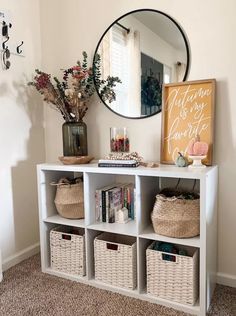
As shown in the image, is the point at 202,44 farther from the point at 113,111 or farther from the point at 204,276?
the point at 204,276

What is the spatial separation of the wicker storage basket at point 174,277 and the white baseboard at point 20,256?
1.04 m

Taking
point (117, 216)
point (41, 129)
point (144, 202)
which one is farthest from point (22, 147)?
point (144, 202)

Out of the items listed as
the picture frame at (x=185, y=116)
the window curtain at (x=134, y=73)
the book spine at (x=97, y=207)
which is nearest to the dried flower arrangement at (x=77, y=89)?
the window curtain at (x=134, y=73)

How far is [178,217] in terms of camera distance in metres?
1.61

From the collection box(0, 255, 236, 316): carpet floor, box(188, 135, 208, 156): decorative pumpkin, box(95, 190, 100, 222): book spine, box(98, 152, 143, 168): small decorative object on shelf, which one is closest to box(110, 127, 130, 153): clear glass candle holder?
box(98, 152, 143, 168): small decorative object on shelf

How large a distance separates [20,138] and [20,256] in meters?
0.89

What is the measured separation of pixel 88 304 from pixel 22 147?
120cm

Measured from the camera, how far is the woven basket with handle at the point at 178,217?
160 centimetres

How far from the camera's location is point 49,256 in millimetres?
2092

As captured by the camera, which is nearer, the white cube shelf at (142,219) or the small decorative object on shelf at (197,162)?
the white cube shelf at (142,219)

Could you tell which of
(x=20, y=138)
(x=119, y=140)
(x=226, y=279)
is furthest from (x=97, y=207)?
(x=226, y=279)

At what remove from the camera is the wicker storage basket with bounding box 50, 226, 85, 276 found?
1933 millimetres

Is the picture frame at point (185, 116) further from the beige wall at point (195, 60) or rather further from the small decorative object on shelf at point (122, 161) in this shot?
the small decorative object on shelf at point (122, 161)

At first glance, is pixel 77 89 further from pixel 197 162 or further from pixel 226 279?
pixel 226 279
